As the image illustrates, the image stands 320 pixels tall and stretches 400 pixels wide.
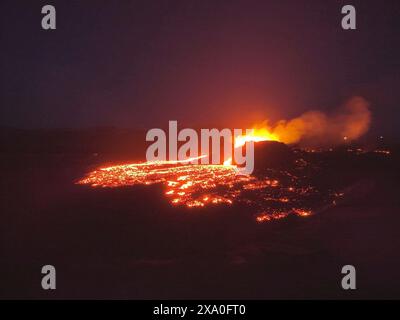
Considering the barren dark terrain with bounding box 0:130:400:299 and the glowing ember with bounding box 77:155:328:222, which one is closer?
the barren dark terrain with bounding box 0:130:400:299

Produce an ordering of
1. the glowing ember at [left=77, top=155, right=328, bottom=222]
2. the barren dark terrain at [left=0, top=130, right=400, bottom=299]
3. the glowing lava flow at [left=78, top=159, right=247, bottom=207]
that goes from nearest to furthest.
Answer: the barren dark terrain at [left=0, top=130, right=400, bottom=299]
the glowing ember at [left=77, top=155, right=328, bottom=222]
the glowing lava flow at [left=78, top=159, right=247, bottom=207]

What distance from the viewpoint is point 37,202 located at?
14406 mm

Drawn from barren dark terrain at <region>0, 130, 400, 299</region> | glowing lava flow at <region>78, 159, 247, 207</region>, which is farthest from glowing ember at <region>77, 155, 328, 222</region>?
barren dark terrain at <region>0, 130, 400, 299</region>

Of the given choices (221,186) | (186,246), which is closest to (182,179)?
(221,186)

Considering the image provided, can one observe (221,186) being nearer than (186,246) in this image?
No

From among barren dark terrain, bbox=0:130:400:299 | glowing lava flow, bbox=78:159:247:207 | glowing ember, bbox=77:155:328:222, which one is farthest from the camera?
glowing lava flow, bbox=78:159:247:207

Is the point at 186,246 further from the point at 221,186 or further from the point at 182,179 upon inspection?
the point at 182,179

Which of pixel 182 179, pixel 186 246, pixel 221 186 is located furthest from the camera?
pixel 182 179

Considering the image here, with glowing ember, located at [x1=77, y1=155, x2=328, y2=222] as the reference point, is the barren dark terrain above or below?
below

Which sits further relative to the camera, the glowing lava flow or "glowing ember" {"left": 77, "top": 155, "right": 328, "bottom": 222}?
the glowing lava flow

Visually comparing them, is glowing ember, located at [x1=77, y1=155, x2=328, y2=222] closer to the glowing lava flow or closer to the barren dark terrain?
the glowing lava flow

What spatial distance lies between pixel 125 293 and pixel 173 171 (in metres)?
11.8

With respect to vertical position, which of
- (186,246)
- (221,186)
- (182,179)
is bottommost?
(186,246)

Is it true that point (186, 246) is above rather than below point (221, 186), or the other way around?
below
